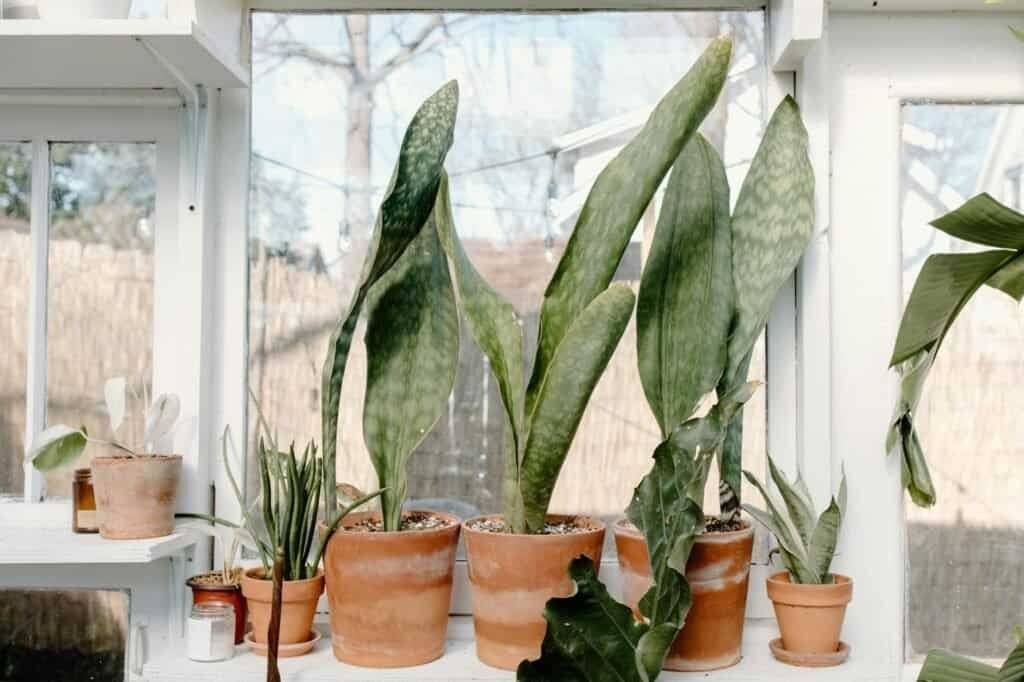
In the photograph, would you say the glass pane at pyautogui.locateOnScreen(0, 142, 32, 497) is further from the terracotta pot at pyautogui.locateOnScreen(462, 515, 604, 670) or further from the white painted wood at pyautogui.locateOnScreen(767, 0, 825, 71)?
the white painted wood at pyautogui.locateOnScreen(767, 0, 825, 71)

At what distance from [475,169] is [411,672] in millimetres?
547

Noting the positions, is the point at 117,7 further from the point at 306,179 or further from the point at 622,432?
the point at 622,432

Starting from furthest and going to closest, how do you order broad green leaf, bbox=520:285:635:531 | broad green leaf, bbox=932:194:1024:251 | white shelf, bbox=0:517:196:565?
white shelf, bbox=0:517:196:565 → broad green leaf, bbox=520:285:635:531 → broad green leaf, bbox=932:194:1024:251

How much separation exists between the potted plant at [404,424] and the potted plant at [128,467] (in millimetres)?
183

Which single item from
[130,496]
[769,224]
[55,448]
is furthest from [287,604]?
[769,224]

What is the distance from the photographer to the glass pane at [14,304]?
113cm

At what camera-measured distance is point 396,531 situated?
3.19ft

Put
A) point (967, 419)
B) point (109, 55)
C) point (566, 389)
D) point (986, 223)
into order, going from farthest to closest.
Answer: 1. point (967, 419)
2. point (109, 55)
3. point (566, 389)
4. point (986, 223)

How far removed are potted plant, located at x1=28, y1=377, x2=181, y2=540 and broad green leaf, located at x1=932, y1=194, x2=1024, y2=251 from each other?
2.45 feet

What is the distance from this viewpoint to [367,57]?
1.14 metres

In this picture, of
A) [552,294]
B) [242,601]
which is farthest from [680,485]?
[242,601]

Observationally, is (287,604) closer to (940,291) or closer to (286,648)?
(286,648)

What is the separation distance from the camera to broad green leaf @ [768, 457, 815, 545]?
0.99 m

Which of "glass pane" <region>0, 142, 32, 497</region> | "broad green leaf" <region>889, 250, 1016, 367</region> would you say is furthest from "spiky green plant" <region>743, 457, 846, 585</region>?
"glass pane" <region>0, 142, 32, 497</region>
